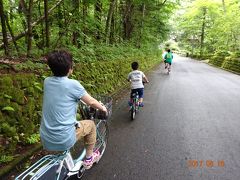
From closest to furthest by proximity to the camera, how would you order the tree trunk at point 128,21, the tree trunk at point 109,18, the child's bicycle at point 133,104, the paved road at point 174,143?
the paved road at point 174,143 → the child's bicycle at point 133,104 → the tree trunk at point 109,18 → the tree trunk at point 128,21

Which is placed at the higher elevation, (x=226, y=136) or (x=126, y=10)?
(x=126, y=10)

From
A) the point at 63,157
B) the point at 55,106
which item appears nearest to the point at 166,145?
the point at 63,157

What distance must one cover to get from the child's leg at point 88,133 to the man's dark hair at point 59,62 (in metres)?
→ 0.84

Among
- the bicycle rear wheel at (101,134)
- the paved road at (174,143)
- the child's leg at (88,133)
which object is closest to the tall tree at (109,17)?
the paved road at (174,143)

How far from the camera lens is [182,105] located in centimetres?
772

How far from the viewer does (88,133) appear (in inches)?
123

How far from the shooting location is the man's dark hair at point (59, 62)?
244cm

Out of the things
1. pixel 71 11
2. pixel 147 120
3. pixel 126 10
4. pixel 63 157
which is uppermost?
pixel 126 10

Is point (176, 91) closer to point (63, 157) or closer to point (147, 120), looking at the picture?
point (147, 120)

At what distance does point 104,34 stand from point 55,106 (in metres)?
10.1

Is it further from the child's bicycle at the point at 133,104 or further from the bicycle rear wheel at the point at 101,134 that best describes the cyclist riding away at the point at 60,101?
the child's bicycle at the point at 133,104

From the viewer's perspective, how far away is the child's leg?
2961 millimetres

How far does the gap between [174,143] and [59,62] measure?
3222 mm

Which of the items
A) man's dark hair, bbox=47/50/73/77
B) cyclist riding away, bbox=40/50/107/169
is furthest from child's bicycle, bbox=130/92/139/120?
man's dark hair, bbox=47/50/73/77
